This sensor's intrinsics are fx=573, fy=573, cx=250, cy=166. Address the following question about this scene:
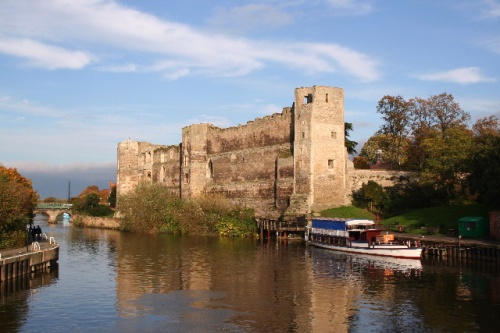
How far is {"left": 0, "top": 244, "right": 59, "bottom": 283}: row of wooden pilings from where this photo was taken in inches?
1008

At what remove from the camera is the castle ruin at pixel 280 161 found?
4819 centimetres

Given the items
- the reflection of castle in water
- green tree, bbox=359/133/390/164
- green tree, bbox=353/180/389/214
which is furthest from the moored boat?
green tree, bbox=359/133/390/164

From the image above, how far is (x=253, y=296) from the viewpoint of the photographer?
23.2m

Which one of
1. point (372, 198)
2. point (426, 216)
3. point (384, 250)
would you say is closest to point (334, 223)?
point (384, 250)

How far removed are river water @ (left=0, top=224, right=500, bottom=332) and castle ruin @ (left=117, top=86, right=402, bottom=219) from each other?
12.5 metres

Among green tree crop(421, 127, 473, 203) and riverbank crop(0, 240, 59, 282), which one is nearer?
riverbank crop(0, 240, 59, 282)

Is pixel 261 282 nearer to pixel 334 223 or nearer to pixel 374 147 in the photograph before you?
pixel 334 223

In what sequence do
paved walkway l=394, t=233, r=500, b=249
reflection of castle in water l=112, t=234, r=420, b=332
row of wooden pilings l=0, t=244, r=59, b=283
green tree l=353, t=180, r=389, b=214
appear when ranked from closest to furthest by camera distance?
reflection of castle in water l=112, t=234, r=420, b=332 < row of wooden pilings l=0, t=244, r=59, b=283 < paved walkway l=394, t=233, r=500, b=249 < green tree l=353, t=180, r=389, b=214

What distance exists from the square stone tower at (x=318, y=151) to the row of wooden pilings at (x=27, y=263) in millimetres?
22314

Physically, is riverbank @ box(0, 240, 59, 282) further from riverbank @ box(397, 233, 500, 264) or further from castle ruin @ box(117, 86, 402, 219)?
castle ruin @ box(117, 86, 402, 219)

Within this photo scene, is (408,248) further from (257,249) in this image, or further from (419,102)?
(419,102)

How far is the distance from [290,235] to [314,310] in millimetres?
27481

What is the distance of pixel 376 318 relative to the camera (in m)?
19.4

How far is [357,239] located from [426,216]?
290 inches
